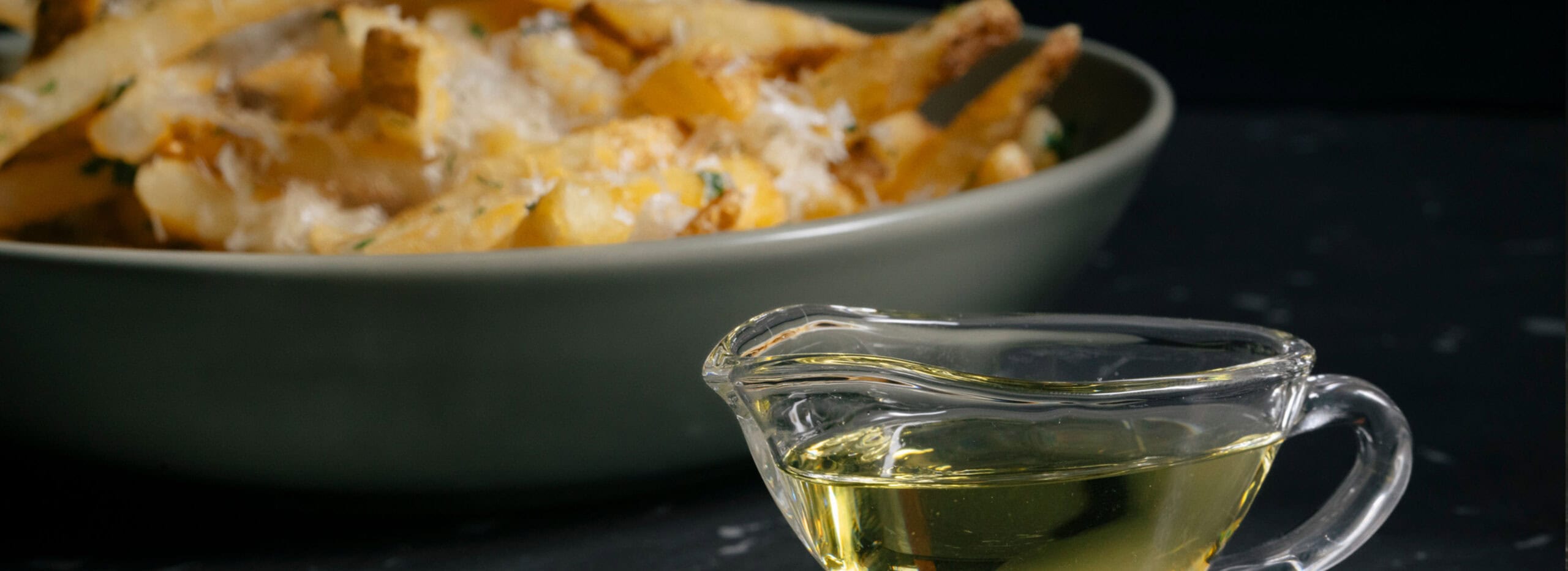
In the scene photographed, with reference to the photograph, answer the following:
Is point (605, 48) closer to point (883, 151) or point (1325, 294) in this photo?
point (883, 151)

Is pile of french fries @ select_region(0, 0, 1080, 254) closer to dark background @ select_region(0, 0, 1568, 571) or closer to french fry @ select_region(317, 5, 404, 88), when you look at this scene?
french fry @ select_region(317, 5, 404, 88)

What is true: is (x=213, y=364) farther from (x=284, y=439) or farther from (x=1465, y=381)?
(x=1465, y=381)

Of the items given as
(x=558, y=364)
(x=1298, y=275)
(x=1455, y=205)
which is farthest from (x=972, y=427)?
(x=1455, y=205)

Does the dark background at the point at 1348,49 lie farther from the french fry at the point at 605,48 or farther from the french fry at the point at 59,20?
the french fry at the point at 59,20

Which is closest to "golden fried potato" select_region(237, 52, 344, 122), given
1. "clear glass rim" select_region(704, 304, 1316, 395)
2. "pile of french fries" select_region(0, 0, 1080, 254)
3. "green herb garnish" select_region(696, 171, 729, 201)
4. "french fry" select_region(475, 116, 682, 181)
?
"pile of french fries" select_region(0, 0, 1080, 254)

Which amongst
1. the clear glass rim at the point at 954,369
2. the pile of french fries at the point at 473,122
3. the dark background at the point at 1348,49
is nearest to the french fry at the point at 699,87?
the pile of french fries at the point at 473,122
